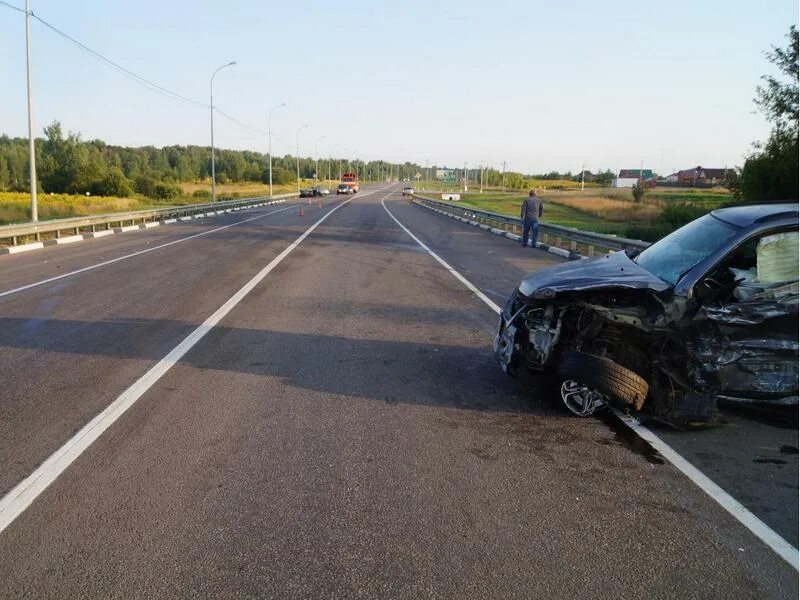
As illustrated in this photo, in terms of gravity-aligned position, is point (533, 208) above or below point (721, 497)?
above

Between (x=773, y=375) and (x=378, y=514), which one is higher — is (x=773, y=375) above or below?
above

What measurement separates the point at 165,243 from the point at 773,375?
21296 mm

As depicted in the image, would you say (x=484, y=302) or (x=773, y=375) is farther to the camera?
(x=484, y=302)

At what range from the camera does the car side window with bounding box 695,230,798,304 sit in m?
5.50

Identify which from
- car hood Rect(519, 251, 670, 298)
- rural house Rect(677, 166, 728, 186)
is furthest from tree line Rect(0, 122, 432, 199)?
car hood Rect(519, 251, 670, 298)

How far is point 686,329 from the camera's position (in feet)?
17.9

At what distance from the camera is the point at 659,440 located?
5293mm

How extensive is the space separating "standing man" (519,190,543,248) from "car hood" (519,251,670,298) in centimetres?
1557

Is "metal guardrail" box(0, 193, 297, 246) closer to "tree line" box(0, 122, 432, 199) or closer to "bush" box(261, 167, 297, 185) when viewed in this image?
"tree line" box(0, 122, 432, 199)

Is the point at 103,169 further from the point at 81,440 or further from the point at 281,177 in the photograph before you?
the point at 81,440

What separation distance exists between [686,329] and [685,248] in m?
1.19

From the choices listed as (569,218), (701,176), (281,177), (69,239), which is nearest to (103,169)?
(281,177)

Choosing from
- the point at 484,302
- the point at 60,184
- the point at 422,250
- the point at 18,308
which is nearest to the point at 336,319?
the point at 484,302

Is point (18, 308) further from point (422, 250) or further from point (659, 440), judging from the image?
point (422, 250)
